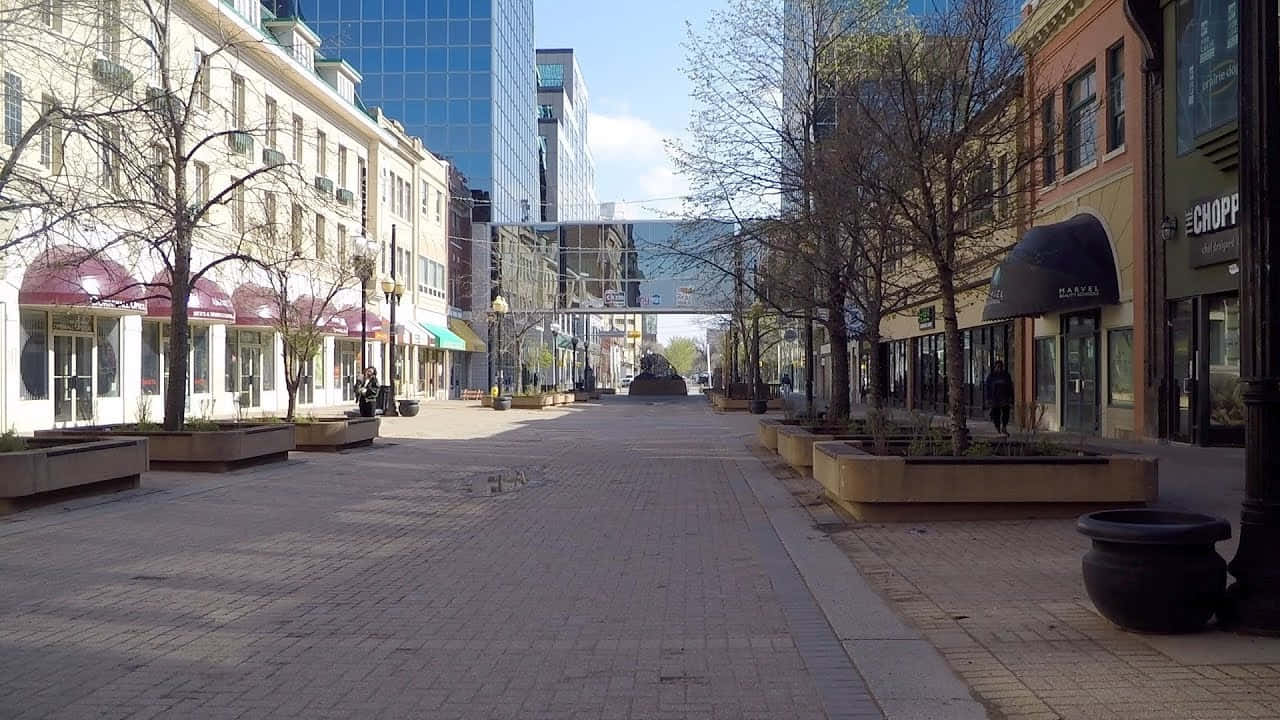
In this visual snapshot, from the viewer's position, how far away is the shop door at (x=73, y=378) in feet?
87.0

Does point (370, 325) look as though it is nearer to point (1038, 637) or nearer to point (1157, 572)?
point (1038, 637)

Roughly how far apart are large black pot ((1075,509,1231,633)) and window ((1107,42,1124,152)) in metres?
18.1

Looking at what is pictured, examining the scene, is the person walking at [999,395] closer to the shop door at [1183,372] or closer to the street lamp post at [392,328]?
the shop door at [1183,372]

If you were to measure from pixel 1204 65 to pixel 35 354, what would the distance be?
25.4 metres

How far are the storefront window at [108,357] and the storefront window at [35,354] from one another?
2427mm

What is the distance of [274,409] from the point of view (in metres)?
39.6

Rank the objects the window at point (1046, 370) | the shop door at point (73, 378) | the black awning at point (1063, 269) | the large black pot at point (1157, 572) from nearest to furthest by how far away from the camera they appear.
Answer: the large black pot at point (1157, 572)
the black awning at point (1063, 269)
the window at point (1046, 370)
the shop door at point (73, 378)

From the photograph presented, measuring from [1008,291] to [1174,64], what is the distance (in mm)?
5875

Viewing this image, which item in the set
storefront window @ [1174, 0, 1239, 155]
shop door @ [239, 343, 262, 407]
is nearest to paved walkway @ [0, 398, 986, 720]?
storefront window @ [1174, 0, 1239, 155]

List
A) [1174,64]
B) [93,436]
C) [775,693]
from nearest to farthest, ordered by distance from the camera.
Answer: [775,693] → [93,436] → [1174,64]

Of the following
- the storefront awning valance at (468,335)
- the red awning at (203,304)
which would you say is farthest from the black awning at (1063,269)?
the storefront awning valance at (468,335)

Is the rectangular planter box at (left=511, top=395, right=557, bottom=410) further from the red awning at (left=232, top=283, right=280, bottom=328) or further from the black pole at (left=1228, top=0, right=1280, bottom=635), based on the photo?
the black pole at (left=1228, top=0, right=1280, bottom=635)

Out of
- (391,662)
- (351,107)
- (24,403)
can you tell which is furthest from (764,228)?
(351,107)

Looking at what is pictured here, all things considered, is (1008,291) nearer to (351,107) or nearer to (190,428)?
(190,428)
